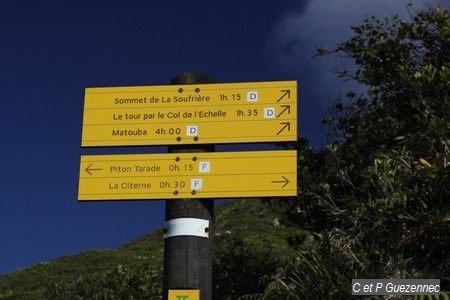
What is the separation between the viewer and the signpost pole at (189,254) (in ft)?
18.0

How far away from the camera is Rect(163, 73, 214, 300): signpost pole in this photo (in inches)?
215

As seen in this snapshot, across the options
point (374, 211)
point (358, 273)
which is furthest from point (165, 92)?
point (374, 211)

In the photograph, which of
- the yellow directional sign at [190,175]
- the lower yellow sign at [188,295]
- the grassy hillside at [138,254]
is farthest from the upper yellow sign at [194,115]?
the grassy hillside at [138,254]

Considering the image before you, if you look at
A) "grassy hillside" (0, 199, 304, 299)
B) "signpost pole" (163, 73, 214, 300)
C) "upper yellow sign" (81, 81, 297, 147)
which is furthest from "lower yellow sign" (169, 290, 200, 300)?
"grassy hillside" (0, 199, 304, 299)

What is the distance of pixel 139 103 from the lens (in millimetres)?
5941

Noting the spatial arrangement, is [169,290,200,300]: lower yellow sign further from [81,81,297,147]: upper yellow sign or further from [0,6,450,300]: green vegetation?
[0,6,450,300]: green vegetation

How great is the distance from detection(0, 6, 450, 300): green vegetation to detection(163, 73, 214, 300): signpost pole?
2548 mm

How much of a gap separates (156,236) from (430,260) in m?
41.8

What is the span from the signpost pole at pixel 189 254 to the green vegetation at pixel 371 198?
8.36 feet

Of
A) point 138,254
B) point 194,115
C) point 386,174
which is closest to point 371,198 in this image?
point 386,174

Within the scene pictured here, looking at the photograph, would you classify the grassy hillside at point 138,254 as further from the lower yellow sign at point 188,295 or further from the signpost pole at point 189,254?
the lower yellow sign at point 188,295

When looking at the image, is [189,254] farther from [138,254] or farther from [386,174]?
[138,254]

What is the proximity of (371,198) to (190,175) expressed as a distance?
5645 mm

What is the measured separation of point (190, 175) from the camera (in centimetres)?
562
